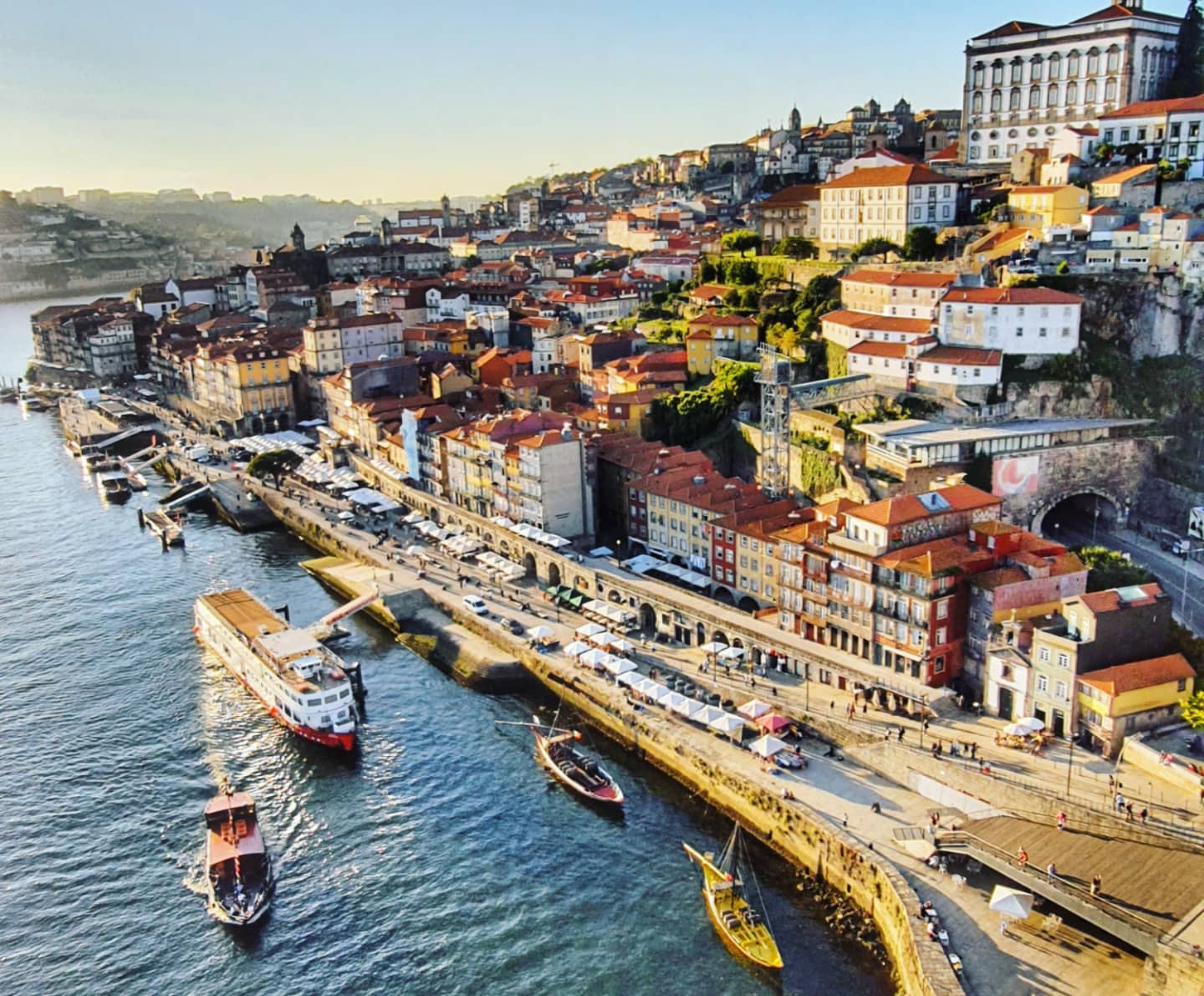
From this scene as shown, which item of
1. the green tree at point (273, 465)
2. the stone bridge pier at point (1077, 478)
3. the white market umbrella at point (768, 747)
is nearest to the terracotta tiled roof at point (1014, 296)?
the stone bridge pier at point (1077, 478)

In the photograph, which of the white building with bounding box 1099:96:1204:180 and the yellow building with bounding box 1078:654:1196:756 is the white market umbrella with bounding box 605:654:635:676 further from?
the white building with bounding box 1099:96:1204:180

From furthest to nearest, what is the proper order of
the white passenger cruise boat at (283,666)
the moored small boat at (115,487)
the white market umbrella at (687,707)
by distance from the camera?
the moored small boat at (115,487) < the white passenger cruise boat at (283,666) < the white market umbrella at (687,707)

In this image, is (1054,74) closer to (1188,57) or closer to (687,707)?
(1188,57)

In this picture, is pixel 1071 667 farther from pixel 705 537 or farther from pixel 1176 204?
pixel 1176 204

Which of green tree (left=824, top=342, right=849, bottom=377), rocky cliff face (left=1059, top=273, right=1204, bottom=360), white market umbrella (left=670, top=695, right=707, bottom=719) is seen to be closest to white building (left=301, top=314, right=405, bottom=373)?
green tree (left=824, top=342, right=849, bottom=377)

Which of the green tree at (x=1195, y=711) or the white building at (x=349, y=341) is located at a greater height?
the white building at (x=349, y=341)

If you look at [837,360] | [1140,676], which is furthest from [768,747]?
[837,360]

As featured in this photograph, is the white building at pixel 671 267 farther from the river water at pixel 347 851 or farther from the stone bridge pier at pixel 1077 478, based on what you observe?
the river water at pixel 347 851
